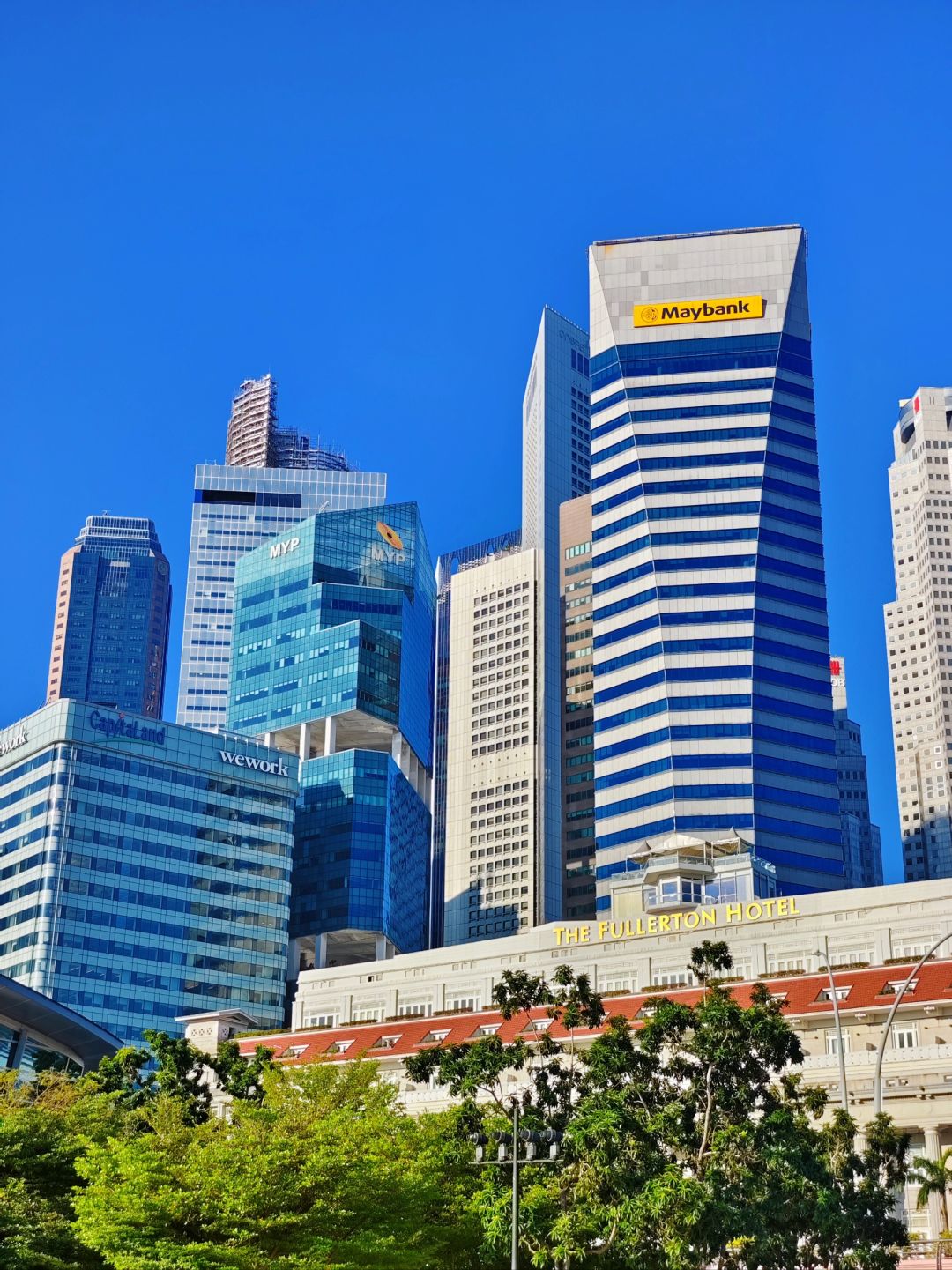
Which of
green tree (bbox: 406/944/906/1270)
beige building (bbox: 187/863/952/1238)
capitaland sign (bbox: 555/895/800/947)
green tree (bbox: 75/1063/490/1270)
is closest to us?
green tree (bbox: 75/1063/490/1270)

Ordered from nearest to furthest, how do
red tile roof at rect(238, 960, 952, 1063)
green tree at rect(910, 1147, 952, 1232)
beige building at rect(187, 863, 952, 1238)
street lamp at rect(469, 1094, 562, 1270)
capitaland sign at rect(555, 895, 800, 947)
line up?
street lamp at rect(469, 1094, 562, 1270) → green tree at rect(910, 1147, 952, 1232) → beige building at rect(187, 863, 952, 1238) → red tile roof at rect(238, 960, 952, 1063) → capitaland sign at rect(555, 895, 800, 947)

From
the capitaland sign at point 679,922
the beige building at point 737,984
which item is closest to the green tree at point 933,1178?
the beige building at point 737,984

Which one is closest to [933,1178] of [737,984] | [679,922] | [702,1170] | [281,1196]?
[702,1170]

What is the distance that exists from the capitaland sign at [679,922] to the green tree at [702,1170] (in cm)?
6629

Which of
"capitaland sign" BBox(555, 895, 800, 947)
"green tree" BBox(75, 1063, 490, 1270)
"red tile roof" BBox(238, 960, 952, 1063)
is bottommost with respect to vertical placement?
"green tree" BBox(75, 1063, 490, 1270)

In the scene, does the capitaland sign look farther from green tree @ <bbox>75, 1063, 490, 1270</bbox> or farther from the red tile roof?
green tree @ <bbox>75, 1063, 490, 1270</bbox>

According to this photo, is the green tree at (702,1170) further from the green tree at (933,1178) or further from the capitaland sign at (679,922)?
the capitaland sign at (679,922)

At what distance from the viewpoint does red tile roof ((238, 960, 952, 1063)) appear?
105769 millimetres

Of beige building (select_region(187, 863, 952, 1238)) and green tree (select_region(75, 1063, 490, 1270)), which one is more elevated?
beige building (select_region(187, 863, 952, 1238))

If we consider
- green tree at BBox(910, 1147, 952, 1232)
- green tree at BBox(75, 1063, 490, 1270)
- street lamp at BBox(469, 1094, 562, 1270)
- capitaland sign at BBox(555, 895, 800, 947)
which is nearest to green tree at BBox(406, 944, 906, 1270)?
street lamp at BBox(469, 1094, 562, 1270)

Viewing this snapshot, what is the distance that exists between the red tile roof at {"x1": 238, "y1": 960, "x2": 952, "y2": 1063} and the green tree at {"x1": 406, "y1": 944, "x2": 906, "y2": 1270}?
16.2ft

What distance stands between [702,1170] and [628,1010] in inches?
1638

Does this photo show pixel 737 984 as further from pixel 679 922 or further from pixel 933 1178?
pixel 933 1178

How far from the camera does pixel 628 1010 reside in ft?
388
